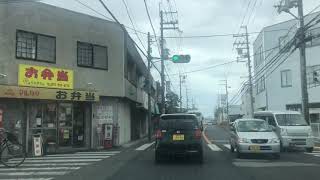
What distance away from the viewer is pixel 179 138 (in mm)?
18688

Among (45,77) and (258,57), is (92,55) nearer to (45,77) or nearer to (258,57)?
(45,77)

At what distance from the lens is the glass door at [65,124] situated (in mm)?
26748

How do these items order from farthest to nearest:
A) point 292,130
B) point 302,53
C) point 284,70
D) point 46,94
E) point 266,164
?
point 284,70
point 302,53
point 292,130
point 46,94
point 266,164

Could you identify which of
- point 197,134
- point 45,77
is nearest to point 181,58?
point 45,77

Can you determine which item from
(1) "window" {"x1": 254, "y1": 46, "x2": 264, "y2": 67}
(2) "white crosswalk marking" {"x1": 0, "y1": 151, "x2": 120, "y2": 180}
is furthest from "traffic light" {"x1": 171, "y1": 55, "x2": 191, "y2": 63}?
(1) "window" {"x1": 254, "y1": 46, "x2": 264, "y2": 67}

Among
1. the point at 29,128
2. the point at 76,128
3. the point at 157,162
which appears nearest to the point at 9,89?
the point at 29,128

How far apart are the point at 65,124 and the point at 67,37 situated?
4.53 metres

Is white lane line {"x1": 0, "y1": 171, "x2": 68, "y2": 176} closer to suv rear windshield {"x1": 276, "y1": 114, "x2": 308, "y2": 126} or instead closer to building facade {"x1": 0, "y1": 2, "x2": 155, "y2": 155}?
building facade {"x1": 0, "y1": 2, "x2": 155, "y2": 155}

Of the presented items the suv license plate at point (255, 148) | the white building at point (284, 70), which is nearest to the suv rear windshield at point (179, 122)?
the suv license plate at point (255, 148)

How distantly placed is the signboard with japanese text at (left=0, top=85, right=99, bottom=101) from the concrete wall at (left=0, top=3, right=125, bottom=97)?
827mm

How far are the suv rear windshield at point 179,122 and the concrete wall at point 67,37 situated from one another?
27.5ft

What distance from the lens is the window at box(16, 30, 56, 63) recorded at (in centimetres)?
2433

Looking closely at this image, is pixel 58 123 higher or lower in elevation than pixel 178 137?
higher

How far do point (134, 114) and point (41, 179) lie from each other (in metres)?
28.0
